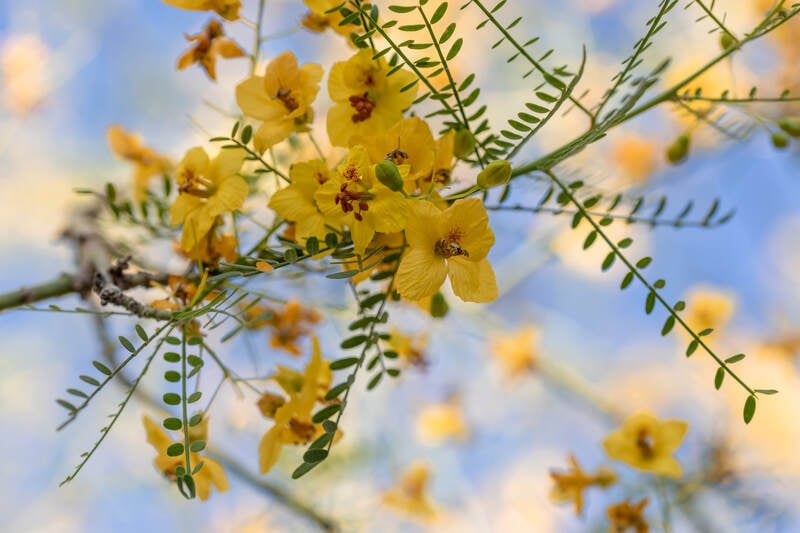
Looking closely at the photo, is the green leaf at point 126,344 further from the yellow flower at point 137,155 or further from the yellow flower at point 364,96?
the yellow flower at point 137,155

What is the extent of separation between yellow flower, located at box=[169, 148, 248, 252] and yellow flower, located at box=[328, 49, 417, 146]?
0.12 m

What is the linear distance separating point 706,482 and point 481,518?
42.5 inches

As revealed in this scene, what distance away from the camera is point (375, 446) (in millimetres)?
1970

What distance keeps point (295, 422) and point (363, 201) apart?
33 cm

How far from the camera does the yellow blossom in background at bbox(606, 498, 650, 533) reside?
1068mm

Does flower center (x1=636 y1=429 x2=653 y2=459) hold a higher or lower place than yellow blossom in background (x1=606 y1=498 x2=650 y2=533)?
higher

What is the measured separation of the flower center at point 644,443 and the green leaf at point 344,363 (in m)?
0.57

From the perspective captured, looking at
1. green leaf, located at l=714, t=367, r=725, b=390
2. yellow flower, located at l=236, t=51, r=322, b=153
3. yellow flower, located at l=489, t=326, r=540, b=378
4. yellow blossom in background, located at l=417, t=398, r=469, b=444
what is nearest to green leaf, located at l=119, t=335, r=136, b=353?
yellow flower, located at l=236, t=51, r=322, b=153

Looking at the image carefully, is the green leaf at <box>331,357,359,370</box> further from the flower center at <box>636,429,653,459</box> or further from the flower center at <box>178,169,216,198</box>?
the flower center at <box>636,429,653,459</box>

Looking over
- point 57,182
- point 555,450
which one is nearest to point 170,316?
point 57,182

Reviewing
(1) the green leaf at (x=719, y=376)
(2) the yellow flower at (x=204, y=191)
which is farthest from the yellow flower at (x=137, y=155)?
(1) the green leaf at (x=719, y=376)

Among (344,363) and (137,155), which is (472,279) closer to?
(344,363)

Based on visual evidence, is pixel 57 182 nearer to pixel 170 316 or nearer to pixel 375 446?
pixel 375 446

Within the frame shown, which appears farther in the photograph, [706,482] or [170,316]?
[706,482]
